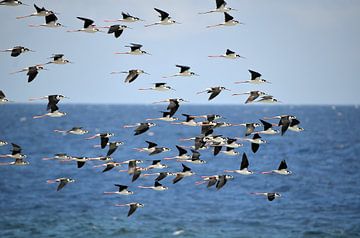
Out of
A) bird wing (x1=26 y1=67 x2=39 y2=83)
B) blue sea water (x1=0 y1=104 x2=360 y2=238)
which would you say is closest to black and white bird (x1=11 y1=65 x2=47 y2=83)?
bird wing (x1=26 y1=67 x2=39 y2=83)

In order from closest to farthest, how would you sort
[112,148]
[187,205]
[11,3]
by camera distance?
[11,3]
[112,148]
[187,205]

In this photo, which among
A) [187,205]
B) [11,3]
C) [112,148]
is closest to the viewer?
[11,3]

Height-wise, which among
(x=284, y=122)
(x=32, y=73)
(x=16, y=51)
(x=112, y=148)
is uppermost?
(x=16, y=51)

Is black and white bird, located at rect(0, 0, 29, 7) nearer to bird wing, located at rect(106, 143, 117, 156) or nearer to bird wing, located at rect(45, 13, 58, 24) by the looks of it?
bird wing, located at rect(45, 13, 58, 24)

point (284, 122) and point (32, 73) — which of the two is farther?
point (284, 122)

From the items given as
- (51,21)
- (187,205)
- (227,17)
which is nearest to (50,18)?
(51,21)

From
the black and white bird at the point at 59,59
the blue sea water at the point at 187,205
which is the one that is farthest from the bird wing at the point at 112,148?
the blue sea water at the point at 187,205

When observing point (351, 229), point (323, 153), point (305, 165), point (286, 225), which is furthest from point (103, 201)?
point (323, 153)

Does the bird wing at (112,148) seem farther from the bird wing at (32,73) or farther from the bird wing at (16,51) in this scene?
the bird wing at (16,51)

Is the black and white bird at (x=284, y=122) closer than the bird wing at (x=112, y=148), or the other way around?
the black and white bird at (x=284, y=122)

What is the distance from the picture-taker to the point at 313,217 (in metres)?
90.2

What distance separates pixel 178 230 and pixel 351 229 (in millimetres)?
16825

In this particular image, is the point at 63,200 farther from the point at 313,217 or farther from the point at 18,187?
the point at 313,217

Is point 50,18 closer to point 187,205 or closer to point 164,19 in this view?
point 164,19
